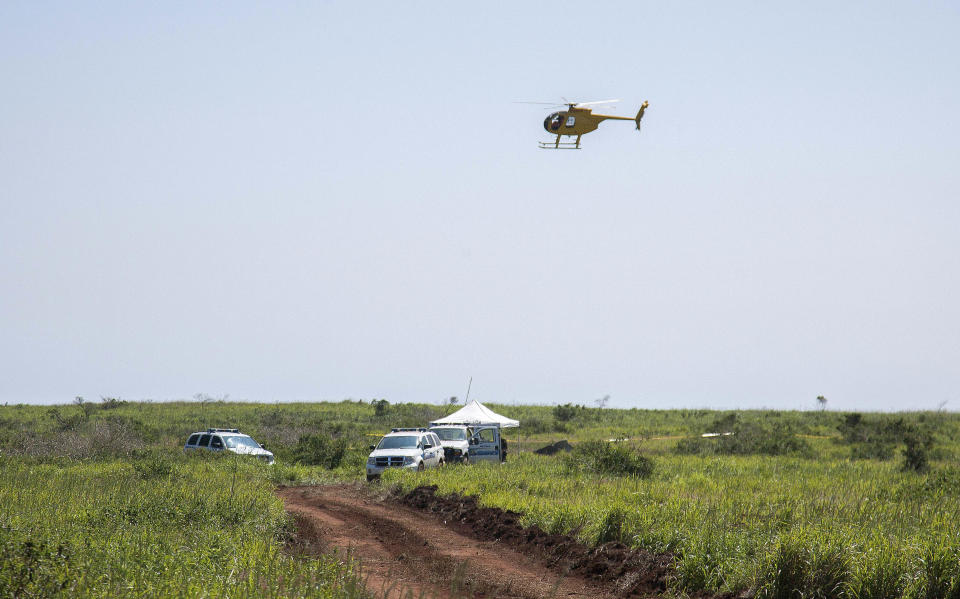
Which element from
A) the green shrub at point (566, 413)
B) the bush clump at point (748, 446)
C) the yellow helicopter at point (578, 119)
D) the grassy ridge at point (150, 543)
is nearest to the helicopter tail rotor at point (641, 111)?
the yellow helicopter at point (578, 119)

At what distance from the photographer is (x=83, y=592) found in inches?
297

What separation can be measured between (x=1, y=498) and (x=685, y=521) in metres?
11.6

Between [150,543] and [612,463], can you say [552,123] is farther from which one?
[150,543]

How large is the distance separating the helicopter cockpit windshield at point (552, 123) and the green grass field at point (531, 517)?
13101 millimetres

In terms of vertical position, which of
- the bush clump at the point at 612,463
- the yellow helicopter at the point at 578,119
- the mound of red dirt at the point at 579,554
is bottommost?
the mound of red dirt at the point at 579,554

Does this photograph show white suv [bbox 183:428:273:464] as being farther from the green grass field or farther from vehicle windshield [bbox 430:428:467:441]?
vehicle windshield [bbox 430:428:467:441]

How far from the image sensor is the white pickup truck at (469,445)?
96.5 feet

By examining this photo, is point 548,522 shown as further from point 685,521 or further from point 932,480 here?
point 932,480

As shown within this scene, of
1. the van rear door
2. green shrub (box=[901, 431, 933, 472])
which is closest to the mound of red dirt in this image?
the van rear door

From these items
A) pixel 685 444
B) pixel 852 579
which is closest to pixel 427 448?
pixel 685 444

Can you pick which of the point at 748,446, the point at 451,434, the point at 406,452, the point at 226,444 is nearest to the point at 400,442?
the point at 406,452

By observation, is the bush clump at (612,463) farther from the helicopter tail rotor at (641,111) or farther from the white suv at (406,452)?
the helicopter tail rotor at (641,111)

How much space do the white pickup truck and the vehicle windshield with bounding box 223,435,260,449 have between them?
259 inches

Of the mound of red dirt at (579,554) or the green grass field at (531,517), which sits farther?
the mound of red dirt at (579,554)
